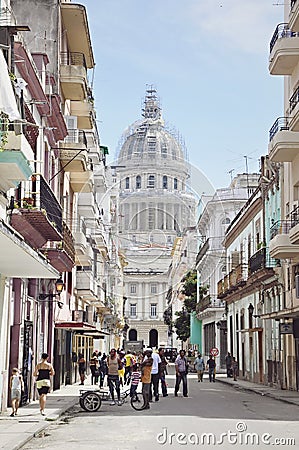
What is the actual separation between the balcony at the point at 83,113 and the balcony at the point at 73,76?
1872 millimetres

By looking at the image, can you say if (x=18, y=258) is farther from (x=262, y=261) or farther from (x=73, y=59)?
(x=262, y=261)

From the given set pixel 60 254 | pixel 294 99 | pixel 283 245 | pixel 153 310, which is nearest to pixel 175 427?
pixel 60 254

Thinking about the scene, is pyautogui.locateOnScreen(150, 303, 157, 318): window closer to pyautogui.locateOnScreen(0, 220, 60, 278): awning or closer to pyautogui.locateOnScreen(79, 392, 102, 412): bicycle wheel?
pyautogui.locateOnScreen(79, 392, 102, 412): bicycle wheel

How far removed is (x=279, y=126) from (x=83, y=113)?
8.51 meters

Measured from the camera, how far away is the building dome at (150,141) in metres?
98.7

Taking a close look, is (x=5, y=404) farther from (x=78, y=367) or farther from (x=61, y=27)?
(x=78, y=367)

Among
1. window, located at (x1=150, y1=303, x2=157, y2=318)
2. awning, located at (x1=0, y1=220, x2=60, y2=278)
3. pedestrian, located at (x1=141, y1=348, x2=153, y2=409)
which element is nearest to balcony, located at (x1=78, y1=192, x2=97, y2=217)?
pedestrian, located at (x1=141, y1=348, x2=153, y2=409)

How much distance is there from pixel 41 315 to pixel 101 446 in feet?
41.7

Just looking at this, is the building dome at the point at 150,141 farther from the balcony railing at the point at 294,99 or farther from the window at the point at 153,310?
the balcony railing at the point at 294,99

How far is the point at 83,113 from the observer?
110 feet

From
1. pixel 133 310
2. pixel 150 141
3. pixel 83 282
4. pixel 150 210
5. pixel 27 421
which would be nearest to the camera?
pixel 27 421

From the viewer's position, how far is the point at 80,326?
2969cm

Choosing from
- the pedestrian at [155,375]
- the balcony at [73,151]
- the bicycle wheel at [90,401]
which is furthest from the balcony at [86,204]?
the bicycle wheel at [90,401]

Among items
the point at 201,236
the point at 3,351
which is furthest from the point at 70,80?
the point at 201,236
